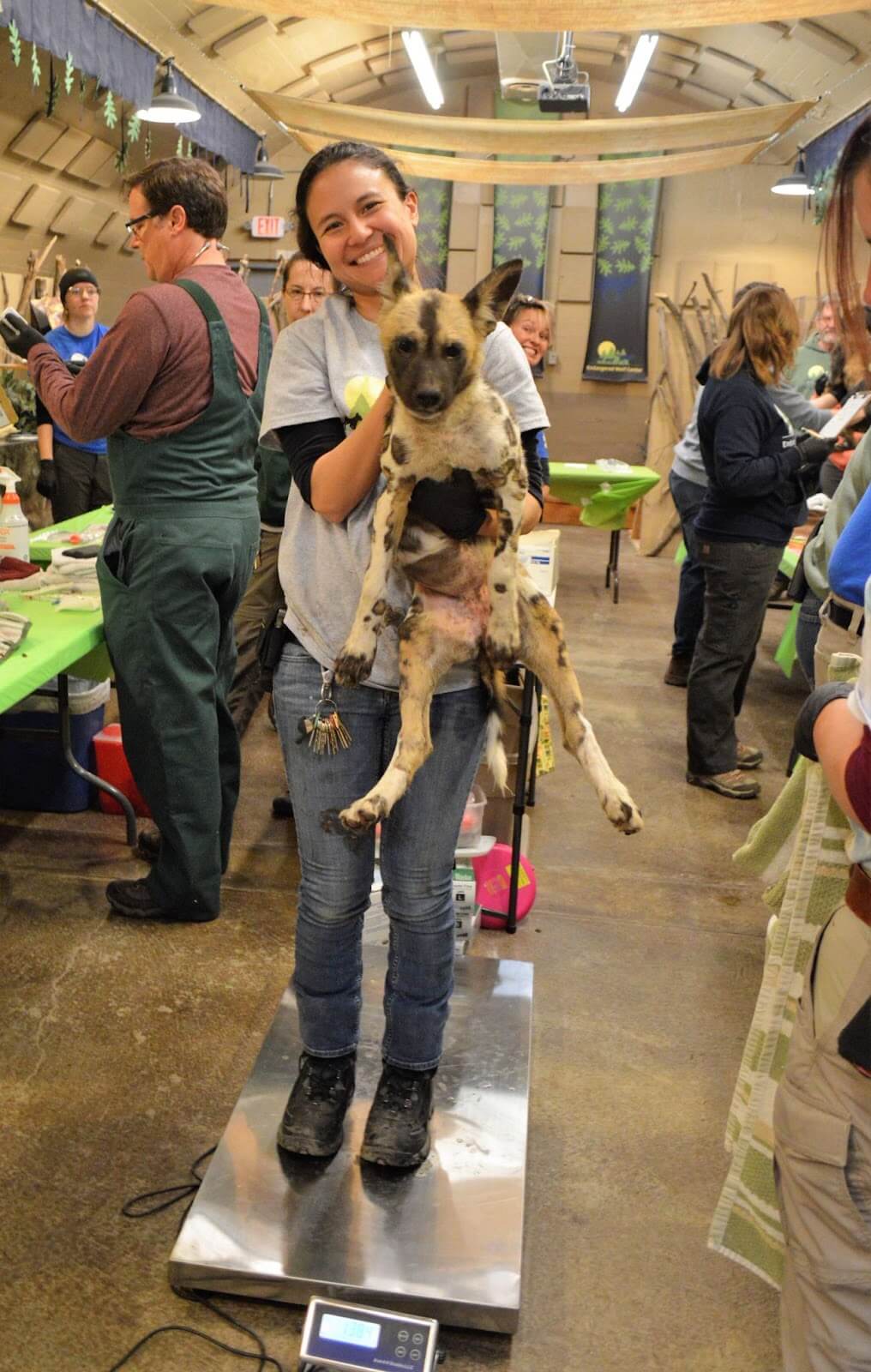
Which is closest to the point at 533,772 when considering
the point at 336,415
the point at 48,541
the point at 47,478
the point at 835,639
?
the point at 835,639

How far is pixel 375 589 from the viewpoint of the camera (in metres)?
1.58

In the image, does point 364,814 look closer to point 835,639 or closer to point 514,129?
point 835,639

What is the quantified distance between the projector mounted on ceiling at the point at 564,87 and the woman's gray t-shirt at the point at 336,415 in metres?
6.95

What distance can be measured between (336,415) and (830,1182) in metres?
1.22

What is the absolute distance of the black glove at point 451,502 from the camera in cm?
159

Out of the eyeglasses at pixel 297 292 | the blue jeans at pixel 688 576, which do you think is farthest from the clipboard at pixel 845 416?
the eyeglasses at pixel 297 292

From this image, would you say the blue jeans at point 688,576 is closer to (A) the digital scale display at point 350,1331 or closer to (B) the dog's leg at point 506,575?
(B) the dog's leg at point 506,575

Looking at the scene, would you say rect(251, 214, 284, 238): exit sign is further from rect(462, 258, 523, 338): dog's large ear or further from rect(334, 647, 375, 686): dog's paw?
rect(334, 647, 375, 686): dog's paw

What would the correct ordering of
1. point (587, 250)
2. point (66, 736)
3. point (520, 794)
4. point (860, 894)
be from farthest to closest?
point (587, 250)
point (66, 736)
point (520, 794)
point (860, 894)

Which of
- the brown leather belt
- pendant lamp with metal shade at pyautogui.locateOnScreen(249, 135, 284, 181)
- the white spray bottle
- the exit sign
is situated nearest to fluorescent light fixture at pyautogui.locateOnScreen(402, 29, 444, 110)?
pendant lamp with metal shade at pyautogui.locateOnScreen(249, 135, 284, 181)

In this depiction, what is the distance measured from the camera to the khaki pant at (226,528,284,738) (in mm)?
3688

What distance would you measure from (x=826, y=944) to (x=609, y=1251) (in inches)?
40.0

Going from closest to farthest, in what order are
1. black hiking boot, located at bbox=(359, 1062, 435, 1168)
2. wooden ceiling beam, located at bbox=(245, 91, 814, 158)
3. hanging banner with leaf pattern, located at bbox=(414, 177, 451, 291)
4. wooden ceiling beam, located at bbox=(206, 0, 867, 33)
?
black hiking boot, located at bbox=(359, 1062, 435, 1168)
wooden ceiling beam, located at bbox=(206, 0, 867, 33)
wooden ceiling beam, located at bbox=(245, 91, 814, 158)
hanging banner with leaf pattern, located at bbox=(414, 177, 451, 291)

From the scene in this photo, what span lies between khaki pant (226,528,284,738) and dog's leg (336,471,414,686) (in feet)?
6.91
